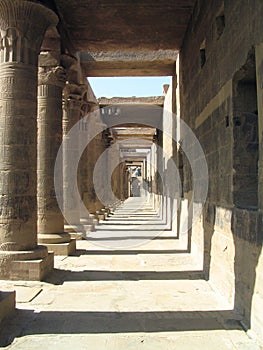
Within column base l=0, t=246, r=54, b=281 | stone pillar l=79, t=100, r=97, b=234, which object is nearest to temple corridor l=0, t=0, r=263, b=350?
column base l=0, t=246, r=54, b=281

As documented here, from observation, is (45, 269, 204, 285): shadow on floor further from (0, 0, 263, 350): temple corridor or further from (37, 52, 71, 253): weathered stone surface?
(37, 52, 71, 253): weathered stone surface

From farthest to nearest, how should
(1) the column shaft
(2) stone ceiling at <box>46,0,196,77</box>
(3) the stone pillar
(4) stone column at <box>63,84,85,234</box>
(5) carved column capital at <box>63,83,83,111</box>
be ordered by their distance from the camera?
1. (3) the stone pillar
2. (5) carved column capital at <box>63,83,83,111</box>
3. (4) stone column at <box>63,84,85,234</box>
4. (2) stone ceiling at <box>46,0,196,77</box>
5. (1) the column shaft

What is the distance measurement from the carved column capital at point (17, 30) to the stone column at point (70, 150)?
4895mm

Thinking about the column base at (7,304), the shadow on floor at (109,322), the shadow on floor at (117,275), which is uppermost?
the column base at (7,304)

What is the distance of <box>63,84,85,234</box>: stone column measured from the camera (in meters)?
11.8

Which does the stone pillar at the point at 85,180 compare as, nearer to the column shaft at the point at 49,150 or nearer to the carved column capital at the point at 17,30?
the column shaft at the point at 49,150

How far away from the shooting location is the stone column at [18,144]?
664 centimetres

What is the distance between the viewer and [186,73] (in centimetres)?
1050

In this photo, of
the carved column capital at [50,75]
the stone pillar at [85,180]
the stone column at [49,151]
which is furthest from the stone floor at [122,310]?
the stone pillar at [85,180]

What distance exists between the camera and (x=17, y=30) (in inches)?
271

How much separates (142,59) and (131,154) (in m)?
25.5

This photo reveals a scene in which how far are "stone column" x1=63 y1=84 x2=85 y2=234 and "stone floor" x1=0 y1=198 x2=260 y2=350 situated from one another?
3.03 metres

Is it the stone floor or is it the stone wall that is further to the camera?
the stone wall

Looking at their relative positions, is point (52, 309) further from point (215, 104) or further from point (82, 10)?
point (82, 10)
